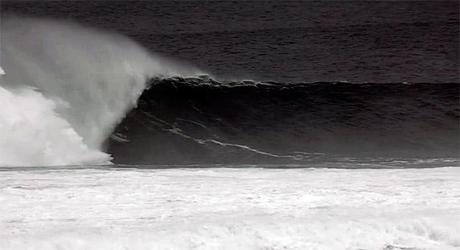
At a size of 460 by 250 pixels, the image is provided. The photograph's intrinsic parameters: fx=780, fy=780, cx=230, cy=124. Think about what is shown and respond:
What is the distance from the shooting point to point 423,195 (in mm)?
10195

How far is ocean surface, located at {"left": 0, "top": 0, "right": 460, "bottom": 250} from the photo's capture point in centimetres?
864

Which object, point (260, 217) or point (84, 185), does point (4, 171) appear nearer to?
point (84, 185)

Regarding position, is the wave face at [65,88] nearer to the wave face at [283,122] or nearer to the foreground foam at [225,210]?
the wave face at [283,122]

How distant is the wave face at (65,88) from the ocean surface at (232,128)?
1.9 inches

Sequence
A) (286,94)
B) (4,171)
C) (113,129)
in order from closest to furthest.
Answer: (4,171) < (113,129) < (286,94)

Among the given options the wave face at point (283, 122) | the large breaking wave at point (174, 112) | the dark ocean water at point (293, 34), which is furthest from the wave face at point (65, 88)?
the dark ocean water at point (293, 34)

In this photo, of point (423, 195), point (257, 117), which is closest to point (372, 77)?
point (257, 117)

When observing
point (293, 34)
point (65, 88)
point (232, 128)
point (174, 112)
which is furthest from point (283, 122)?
point (293, 34)

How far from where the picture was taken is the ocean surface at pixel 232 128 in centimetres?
864

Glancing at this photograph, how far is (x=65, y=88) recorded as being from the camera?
17.5m

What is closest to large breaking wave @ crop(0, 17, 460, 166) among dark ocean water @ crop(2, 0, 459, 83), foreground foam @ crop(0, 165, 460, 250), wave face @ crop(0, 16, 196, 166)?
wave face @ crop(0, 16, 196, 166)

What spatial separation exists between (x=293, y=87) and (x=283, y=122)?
2933 mm

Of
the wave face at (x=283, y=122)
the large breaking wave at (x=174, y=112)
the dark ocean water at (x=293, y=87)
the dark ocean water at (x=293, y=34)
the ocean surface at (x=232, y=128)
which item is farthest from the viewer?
the dark ocean water at (x=293, y=34)

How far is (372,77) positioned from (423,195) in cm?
1407
